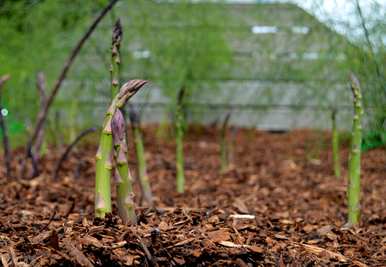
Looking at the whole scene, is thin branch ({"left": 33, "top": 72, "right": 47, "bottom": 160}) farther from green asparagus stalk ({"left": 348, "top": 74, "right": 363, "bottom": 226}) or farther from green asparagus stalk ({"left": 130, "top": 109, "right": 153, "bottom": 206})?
green asparagus stalk ({"left": 348, "top": 74, "right": 363, "bottom": 226})

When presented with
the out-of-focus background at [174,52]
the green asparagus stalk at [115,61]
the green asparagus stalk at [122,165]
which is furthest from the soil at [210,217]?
the out-of-focus background at [174,52]

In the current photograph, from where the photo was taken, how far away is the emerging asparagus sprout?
1.22 m

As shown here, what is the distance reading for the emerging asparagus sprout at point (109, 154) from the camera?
1.22 metres

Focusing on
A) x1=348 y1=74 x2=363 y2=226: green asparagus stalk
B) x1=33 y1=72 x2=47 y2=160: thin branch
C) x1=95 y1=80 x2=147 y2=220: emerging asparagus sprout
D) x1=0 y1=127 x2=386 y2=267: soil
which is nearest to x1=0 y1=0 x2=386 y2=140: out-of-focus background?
x1=0 y1=127 x2=386 y2=267: soil

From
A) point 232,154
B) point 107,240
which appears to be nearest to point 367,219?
point 107,240

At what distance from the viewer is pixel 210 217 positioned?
52.7 inches

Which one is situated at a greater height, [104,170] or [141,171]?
[104,170]

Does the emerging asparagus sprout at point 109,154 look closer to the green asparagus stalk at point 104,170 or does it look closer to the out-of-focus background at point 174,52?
the green asparagus stalk at point 104,170

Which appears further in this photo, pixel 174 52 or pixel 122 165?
pixel 174 52

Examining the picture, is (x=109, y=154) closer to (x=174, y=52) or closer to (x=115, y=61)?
(x=115, y=61)

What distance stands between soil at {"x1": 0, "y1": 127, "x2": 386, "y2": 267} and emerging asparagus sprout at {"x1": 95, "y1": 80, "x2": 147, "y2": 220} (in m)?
0.05

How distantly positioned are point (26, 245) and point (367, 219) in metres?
0.99

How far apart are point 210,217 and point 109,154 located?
248 mm

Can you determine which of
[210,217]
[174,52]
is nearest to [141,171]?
[210,217]
